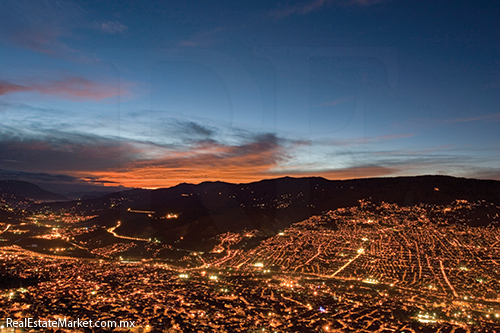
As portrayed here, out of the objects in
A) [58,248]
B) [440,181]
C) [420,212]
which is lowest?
[58,248]

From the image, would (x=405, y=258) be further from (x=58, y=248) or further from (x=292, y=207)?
(x=58, y=248)

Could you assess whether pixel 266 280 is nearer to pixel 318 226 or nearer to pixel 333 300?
pixel 333 300

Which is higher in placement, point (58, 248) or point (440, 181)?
point (440, 181)

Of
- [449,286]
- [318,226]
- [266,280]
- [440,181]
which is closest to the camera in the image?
[449,286]

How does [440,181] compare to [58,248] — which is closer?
[58,248]

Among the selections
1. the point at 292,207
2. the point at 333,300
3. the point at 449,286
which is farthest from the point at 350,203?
the point at 333,300

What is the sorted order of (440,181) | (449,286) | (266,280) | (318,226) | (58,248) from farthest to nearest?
(440,181) → (318,226) → (58,248) → (266,280) → (449,286)

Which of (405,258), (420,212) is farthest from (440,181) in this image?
(405,258)
